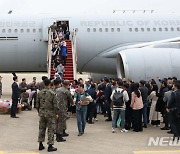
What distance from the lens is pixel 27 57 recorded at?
19297 millimetres

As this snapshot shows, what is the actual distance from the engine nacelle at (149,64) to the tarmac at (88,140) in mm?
3190

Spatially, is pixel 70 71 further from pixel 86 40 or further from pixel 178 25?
pixel 178 25

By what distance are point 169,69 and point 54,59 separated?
5138 mm

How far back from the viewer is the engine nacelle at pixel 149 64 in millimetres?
15203

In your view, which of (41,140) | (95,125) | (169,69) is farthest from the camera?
(169,69)

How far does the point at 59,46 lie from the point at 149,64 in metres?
4.33

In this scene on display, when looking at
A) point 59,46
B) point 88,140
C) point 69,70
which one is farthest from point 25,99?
point 88,140

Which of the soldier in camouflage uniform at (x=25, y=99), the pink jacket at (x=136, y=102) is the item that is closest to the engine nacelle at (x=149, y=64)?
the pink jacket at (x=136, y=102)

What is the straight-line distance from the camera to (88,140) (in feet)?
33.3

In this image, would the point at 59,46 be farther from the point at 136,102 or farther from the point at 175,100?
the point at 175,100

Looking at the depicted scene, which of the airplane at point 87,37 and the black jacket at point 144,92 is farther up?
the airplane at point 87,37

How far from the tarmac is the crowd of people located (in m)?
3.65

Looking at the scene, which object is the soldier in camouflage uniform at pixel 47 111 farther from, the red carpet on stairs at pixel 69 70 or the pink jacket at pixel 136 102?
the red carpet on stairs at pixel 69 70

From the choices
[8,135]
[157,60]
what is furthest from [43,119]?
[157,60]
